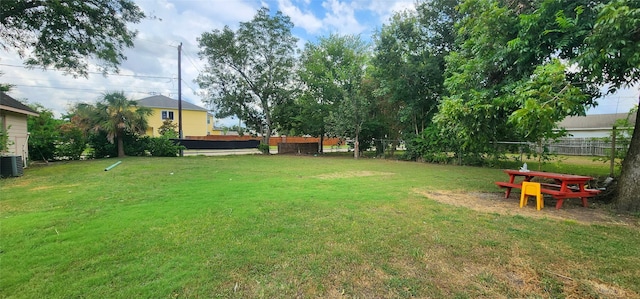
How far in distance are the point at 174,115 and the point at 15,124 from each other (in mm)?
21546

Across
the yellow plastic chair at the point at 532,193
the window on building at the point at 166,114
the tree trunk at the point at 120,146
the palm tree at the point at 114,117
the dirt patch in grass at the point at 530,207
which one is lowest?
the dirt patch in grass at the point at 530,207

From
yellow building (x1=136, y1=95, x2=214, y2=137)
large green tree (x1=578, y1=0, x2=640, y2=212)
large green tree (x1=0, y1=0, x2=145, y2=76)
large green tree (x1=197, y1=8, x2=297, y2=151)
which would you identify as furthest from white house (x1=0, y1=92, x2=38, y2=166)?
yellow building (x1=136, y1=95, x2=214, y2=137)

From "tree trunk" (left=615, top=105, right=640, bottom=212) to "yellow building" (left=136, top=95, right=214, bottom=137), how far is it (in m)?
32.5

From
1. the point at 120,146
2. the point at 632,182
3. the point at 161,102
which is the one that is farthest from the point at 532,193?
the point at 161,102

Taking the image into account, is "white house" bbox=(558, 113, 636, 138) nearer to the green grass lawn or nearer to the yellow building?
the green grass lawn

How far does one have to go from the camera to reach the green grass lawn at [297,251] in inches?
94.0

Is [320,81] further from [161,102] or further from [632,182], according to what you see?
[161,102]

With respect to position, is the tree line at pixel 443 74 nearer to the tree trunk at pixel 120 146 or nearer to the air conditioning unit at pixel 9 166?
the tree trunk at pixel 120 146

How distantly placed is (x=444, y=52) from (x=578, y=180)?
1191 cm

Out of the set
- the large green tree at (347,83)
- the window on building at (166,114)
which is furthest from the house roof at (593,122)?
the window on building at (166,114)

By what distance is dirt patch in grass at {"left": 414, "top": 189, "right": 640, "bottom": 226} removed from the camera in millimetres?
4527

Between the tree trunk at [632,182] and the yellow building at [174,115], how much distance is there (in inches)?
1280

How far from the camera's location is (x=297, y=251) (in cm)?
309

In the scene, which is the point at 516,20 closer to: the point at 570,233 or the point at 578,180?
the point at 578,180
